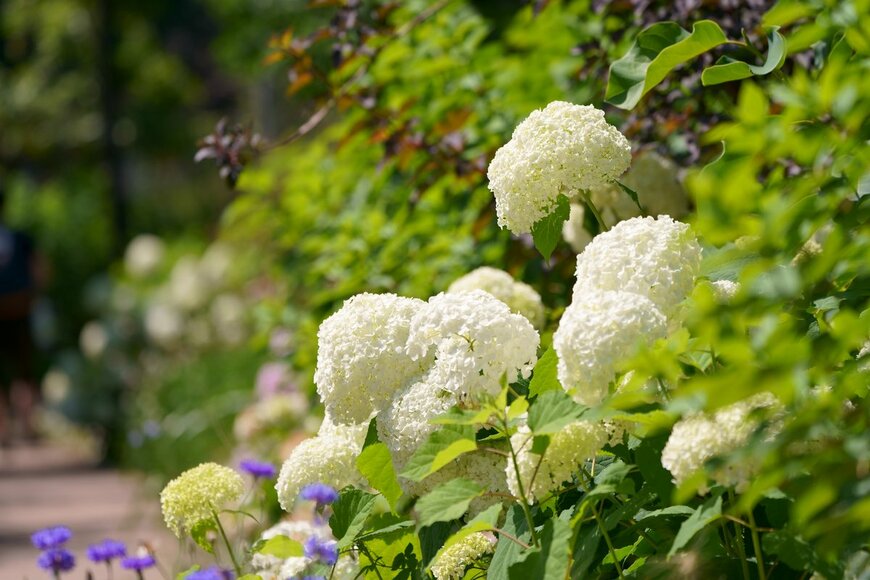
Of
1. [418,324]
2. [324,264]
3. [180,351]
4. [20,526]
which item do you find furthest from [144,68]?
[418,324]

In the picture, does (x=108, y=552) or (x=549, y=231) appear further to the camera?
(x=108, y=552)

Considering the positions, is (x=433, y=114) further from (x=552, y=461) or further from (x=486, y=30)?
(x=552, y=461)

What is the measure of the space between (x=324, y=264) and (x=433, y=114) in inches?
25.6

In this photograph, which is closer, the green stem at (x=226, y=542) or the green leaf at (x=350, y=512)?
the green leaf at (x=350, y=512)

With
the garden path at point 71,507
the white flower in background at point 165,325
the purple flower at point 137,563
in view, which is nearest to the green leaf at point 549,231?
the purple flower at point 137,563

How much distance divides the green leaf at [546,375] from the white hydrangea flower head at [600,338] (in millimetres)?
172

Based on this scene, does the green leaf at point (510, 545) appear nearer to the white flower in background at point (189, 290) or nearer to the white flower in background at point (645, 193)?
the white flower in background at point (645, 193)

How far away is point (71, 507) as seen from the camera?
7887mm

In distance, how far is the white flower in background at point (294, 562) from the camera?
2239mm

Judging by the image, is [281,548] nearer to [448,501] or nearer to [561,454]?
[448,501]

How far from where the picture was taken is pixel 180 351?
33.8 ft

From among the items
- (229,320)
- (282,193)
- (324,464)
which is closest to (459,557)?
(324,464)

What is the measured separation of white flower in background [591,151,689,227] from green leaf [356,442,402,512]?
102cm

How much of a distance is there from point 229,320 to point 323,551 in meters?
8.23
